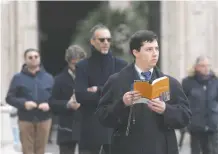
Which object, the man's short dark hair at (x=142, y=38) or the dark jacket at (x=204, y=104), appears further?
the dark jacket at (x=204, y=104)

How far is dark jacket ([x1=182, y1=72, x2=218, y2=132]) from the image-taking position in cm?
803

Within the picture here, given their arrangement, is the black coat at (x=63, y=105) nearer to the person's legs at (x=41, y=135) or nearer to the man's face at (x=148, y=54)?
the person's legs at (x=41, y=135)

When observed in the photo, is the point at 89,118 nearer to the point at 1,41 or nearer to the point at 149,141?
the point at 149,141

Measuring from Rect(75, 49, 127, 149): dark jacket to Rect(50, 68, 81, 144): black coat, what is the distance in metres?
1.09

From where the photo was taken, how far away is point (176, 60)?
12.8 metres

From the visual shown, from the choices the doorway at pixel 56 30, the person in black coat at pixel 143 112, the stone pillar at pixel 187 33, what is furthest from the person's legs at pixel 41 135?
the doorway at pixel 56 30

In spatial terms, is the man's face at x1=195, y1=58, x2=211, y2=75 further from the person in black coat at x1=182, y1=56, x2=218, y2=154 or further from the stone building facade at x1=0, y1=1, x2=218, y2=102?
the stone building facade at x1=0, y1=1, x2=218, y2=102

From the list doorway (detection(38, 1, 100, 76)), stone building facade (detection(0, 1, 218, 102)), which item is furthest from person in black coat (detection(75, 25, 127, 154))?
doorway (detection(38, 1, 100, 76))

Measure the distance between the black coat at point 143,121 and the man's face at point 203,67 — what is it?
12.8 ft

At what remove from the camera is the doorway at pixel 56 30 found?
51.1 ft

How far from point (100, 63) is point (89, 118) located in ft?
1.85

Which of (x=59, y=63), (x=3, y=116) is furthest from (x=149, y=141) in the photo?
(x=59, y=63)


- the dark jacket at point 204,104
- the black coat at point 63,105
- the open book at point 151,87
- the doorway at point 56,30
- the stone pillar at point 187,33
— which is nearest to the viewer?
the open book at point 151,87

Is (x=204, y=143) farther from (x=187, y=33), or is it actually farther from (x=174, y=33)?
(x=174, y=33)
